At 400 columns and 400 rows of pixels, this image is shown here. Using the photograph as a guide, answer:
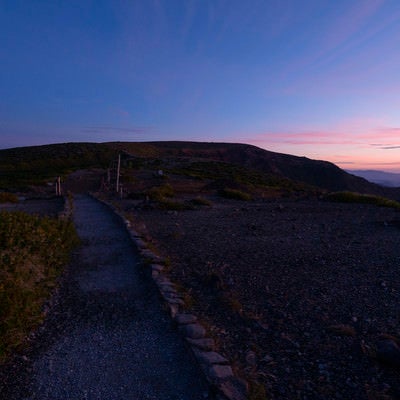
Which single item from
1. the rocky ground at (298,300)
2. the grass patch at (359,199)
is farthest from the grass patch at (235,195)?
the rocky ground at (298,300)

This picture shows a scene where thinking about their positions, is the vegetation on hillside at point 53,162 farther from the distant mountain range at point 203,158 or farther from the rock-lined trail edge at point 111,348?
the rock-lined trail edge at point 111,348

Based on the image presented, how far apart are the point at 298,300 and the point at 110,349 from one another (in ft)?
8.93

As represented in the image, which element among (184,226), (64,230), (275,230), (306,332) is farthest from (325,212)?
(306,332)

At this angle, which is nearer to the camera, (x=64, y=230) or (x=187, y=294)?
(x=187, y=294)

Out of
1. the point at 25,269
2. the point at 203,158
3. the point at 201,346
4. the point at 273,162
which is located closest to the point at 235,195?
the point at 25,269

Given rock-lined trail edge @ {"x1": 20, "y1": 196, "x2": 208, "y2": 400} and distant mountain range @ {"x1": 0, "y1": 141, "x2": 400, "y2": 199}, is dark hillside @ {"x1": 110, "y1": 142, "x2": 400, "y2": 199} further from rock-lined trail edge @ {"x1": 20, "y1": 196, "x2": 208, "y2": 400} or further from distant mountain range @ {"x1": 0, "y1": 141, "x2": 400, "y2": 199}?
rock-lined trail edge @ {"x1": 20, "y1": 196, "x2": 208, "y2": 400}

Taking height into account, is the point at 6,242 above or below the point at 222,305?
above

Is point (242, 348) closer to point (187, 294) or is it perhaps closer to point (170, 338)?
point (170, 338)

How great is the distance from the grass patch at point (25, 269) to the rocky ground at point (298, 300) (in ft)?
6.41

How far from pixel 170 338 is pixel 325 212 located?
41.8ft

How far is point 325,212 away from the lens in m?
15.9

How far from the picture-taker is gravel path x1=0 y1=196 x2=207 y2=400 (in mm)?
Result: 3400

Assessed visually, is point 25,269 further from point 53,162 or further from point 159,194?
point 53,162

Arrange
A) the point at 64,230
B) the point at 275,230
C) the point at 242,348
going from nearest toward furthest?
the point at 242,348
the point at 64,230
the point at 275,230
